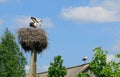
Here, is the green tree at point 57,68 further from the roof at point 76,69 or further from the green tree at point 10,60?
the roof at point 76,69

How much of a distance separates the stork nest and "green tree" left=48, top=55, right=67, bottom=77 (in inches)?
141

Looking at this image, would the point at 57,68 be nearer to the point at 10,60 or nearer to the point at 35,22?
the point at 35,22

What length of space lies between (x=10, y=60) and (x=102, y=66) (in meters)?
16.7

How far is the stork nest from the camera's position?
34000mm

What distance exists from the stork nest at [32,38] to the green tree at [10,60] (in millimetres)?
11172

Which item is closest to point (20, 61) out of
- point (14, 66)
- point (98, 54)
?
point (14, 66)

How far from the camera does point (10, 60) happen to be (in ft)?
149

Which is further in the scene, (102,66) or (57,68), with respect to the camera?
(57,68)

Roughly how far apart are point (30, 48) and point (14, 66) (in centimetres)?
1116

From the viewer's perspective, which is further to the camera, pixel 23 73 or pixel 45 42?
pixel 23 73

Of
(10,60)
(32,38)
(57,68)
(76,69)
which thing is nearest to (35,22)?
(32,38)

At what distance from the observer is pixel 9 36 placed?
47.1m

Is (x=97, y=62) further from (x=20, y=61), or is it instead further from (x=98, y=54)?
(x=20, y=61)

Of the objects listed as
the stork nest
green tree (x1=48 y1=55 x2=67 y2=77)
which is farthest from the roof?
the stork nest
